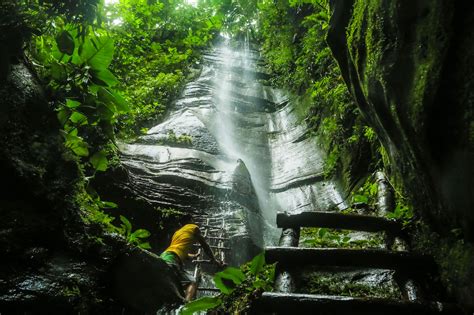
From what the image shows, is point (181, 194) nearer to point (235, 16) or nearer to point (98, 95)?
point (98, 95)

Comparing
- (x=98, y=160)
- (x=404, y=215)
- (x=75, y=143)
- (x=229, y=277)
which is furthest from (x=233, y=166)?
(x=229, y=277)

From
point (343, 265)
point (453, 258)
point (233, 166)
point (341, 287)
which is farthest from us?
point (233, 166)

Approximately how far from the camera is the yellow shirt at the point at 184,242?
5548mm

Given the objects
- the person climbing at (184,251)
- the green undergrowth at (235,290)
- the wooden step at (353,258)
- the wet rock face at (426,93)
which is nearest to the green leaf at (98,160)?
the person climbing at (184,251)

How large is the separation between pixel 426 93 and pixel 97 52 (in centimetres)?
347

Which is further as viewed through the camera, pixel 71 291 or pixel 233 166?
pixel 233 166

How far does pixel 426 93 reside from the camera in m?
2.54

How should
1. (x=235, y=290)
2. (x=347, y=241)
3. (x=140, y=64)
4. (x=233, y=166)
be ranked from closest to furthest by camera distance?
1. (x=235, y=290)
2. (x=347, y=241)
3. (x=233, y=166)
4. (x=140, y=64)

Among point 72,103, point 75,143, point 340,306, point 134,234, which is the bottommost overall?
point 340,306

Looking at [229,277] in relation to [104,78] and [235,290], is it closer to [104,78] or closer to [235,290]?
[235,290]

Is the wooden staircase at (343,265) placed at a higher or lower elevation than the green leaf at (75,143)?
lower

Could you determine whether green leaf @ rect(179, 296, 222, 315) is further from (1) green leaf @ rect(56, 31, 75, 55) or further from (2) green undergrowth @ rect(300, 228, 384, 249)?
(1) green leaf @ rect(56, 31, 75, 55)

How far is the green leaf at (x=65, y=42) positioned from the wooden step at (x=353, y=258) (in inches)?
118

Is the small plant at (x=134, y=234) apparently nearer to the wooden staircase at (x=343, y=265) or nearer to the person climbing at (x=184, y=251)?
the person climbing at (x=184, y=251)
